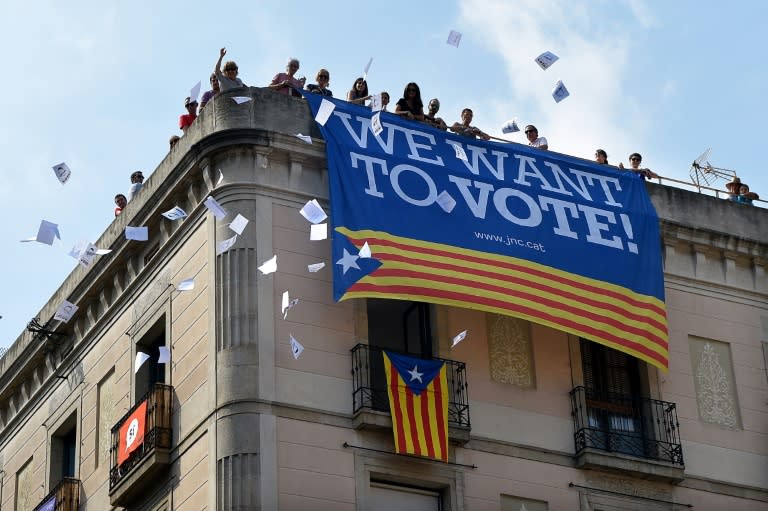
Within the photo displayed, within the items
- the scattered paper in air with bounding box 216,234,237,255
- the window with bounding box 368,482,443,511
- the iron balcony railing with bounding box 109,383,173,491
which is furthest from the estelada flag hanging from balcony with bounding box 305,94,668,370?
the iron balcony railing with bounding box 109,383,173,491

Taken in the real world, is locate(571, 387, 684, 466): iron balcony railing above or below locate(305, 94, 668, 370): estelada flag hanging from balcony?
below

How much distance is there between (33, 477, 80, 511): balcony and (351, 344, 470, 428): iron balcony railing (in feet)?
21.2

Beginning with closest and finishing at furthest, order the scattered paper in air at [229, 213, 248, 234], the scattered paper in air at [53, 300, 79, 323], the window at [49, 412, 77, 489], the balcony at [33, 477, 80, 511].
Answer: the scattered paper in air at [229, 213, 248, 234]
the balcony at [33, 477, 80, 511]
the scattered paper in air at [53, 300, 79, 323]
the window at [49, 412, 77, 489]

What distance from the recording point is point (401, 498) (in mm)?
30609

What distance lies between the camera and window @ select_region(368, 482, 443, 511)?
30344 mm

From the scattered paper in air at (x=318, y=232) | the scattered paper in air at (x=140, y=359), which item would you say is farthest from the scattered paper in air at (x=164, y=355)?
the scattered paper in air at (x=318, y=232)

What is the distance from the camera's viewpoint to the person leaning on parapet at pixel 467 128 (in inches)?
1335

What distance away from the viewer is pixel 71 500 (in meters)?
34.3

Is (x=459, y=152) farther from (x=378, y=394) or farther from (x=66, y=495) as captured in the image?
(x=66, y=495)

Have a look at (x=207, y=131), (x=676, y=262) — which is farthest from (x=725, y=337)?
(x=207, y=131)

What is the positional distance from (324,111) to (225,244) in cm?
298

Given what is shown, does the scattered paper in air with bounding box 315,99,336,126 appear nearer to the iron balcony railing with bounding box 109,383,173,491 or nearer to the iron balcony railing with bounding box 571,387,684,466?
the iron balcony railing with bounding box 109,383,173,491

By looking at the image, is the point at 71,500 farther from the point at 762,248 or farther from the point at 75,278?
the point at 762,248

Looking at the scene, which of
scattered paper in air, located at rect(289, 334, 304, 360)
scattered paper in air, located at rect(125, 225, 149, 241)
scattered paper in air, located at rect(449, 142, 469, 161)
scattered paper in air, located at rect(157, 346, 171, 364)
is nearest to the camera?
scattered paper in air, located at rect(289, 334, 304, 360)
